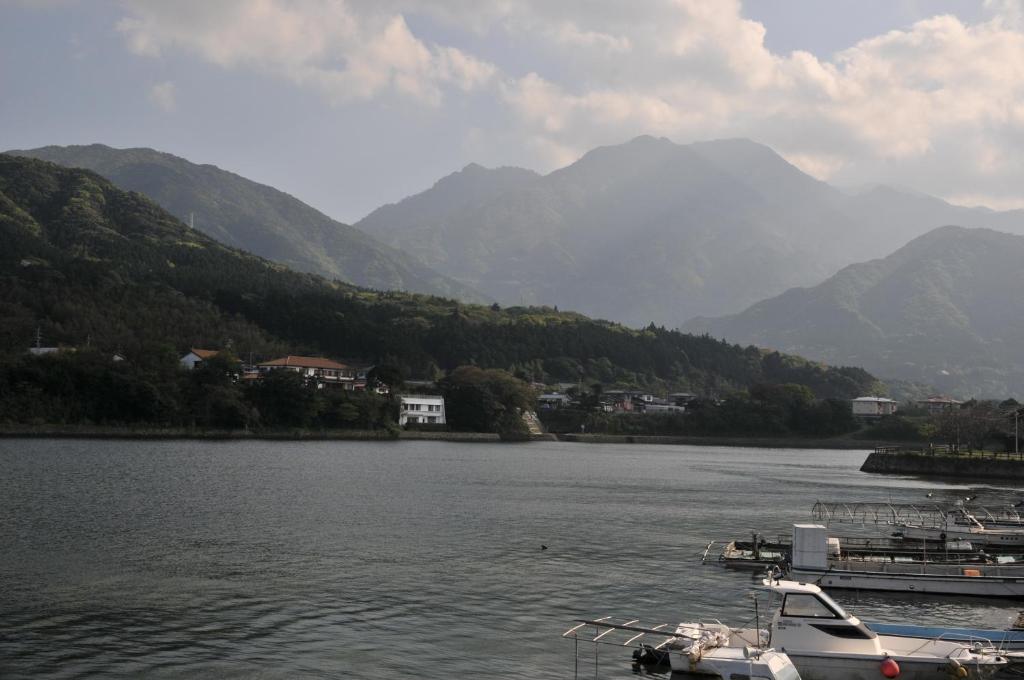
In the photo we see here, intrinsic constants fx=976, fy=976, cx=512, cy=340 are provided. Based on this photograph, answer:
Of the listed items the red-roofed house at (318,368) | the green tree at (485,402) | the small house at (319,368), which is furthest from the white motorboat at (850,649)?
the green tree at (485,402)

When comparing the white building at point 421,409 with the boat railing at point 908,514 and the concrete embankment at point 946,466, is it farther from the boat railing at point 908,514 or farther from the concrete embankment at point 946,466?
the boat railing at point 908,514

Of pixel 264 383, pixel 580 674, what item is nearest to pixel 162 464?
pixel 264 383

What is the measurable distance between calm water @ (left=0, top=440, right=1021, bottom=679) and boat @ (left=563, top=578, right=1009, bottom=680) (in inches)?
106

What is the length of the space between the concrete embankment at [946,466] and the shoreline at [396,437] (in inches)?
2442

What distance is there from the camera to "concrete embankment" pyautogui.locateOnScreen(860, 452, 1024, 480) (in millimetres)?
98250

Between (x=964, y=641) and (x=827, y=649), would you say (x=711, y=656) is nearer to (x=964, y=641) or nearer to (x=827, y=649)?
(x=827, y=649)

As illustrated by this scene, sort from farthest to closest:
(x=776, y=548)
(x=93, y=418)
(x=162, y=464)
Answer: (x=93, y=418) < (x=162, y=464) < (x=776, y=548)

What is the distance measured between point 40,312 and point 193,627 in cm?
14138

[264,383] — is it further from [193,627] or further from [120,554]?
[193,627]

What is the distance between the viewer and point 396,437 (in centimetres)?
14025

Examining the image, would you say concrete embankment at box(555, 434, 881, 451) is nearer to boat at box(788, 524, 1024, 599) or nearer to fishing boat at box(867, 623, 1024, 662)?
boat at box(788, 524, 1024, 599)

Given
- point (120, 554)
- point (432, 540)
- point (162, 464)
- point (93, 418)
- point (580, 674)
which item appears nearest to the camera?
point (580, 674)

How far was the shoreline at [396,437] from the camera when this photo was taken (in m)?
107

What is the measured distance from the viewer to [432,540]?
4709 cm
